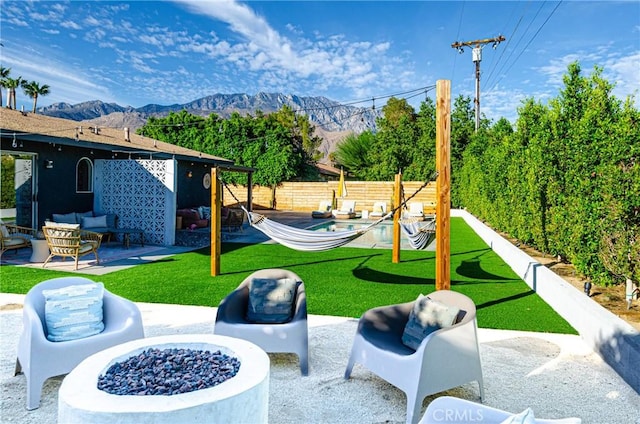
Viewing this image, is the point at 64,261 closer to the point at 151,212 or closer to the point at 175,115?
the point at 151,212

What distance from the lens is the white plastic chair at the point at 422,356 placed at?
262 cm

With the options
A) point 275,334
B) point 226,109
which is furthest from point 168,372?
point 226,109

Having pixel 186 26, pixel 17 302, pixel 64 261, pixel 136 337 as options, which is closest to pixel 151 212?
pixel 64 261

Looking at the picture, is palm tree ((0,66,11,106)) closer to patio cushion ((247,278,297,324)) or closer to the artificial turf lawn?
the artificial turf lawn

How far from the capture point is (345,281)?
6457mm

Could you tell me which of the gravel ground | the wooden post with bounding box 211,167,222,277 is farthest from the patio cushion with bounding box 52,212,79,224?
the gravel ground

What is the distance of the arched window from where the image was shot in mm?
10883

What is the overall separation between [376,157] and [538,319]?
71.2ft

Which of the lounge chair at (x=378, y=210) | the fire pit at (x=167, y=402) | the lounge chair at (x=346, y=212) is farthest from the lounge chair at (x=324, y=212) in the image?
the fire pit at (x=167, y=402)

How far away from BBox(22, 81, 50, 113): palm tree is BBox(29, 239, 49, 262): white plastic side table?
16.4 m

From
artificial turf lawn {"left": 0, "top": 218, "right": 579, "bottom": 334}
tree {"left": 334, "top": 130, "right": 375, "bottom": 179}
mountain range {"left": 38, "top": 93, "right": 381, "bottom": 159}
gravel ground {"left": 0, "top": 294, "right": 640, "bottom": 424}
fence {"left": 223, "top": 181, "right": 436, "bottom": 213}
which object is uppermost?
mountain range {"left": 38, "top": 93, "right": 381, "bottom": 159}

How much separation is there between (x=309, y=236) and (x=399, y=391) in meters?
3.01

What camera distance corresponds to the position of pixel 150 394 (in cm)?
187

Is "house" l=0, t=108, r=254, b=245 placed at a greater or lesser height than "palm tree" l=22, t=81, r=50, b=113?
lesser
